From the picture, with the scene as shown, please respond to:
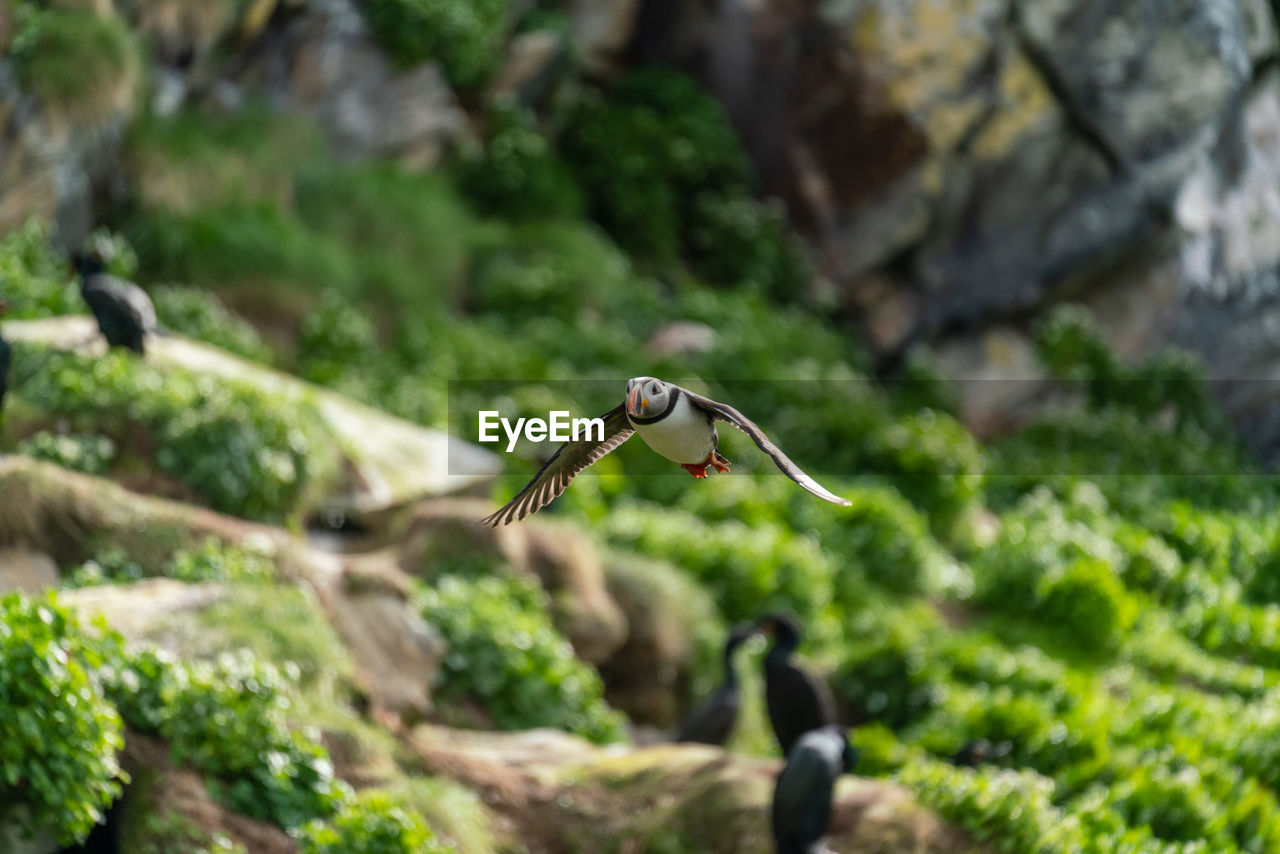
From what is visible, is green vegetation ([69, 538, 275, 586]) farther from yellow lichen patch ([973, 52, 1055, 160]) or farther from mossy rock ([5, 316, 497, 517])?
yellow lichen patch ([973, 52, 1055, 160])

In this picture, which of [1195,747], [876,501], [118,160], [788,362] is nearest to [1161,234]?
[788,362]

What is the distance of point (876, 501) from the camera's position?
14.4 m

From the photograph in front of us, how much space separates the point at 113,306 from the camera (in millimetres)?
9867

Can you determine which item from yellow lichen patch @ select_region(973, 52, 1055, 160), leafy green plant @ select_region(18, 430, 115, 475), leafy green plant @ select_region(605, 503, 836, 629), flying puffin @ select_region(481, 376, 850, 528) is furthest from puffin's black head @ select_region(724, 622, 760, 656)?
yellow lichen patch @ select_region(973, 52, 1055, 160)

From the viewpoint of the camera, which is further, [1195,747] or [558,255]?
[558,255]

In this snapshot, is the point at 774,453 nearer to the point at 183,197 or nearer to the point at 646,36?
the point at 183,197

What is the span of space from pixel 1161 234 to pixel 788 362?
5361mm

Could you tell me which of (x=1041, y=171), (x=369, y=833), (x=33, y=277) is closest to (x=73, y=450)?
(x=33, y=277)

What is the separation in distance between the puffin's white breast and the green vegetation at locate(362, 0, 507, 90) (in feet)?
51.0

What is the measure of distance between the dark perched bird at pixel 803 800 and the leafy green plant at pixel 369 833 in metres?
1.61

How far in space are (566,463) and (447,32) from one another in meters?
15.4

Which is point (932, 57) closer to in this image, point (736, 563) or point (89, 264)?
point (736, 563)

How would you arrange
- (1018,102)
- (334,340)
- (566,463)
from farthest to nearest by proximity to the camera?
(1018,102)
(334,340)
(566,463)

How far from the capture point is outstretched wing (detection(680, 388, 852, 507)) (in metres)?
3.43
